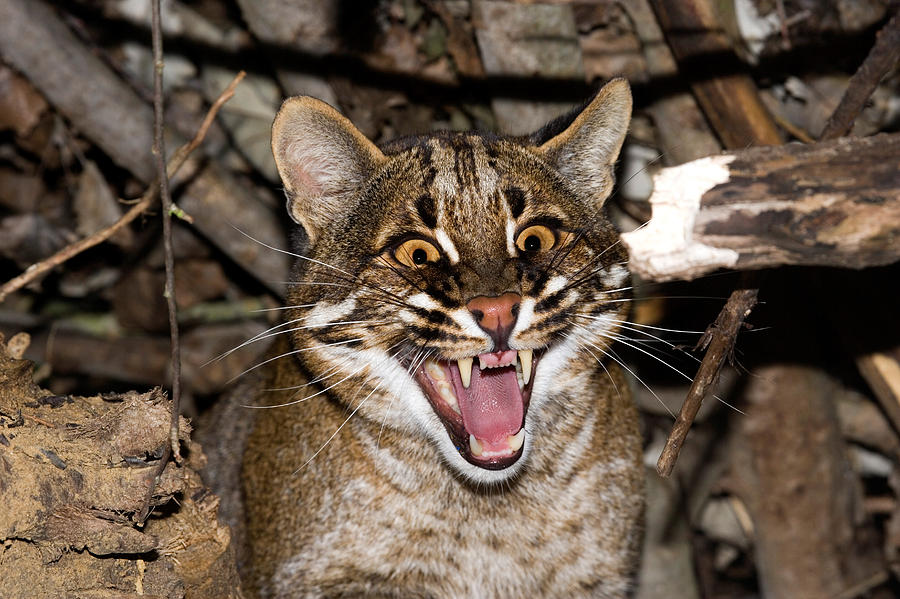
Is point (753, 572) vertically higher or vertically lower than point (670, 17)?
lower

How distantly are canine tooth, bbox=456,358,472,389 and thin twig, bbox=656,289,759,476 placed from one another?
900 millimetres

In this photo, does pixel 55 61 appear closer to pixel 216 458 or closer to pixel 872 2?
pixel 216 458

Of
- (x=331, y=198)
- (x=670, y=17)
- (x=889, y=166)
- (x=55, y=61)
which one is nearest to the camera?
(x=889, y=166)

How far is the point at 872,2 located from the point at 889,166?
3541 mm

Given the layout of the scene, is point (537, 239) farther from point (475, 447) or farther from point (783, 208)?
point (783, 208)

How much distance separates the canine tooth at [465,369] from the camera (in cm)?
409

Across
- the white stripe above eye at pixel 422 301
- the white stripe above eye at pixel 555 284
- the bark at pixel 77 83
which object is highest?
the bark at pixel 77 83

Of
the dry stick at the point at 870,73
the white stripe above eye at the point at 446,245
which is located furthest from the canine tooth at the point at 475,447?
the dry stick at the point at 870,73

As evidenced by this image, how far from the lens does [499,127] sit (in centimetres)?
656

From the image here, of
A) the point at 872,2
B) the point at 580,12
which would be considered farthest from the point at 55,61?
the point at 872,2

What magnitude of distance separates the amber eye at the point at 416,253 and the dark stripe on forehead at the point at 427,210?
0.30ft

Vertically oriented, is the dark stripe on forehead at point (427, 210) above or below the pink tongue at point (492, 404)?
above

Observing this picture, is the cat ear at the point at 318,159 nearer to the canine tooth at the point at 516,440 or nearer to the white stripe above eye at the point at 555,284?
the white stripe above eye at the point at 555,284

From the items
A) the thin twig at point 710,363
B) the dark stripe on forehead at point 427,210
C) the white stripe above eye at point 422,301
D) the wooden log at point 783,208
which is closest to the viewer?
the wooden log at point 783,208
